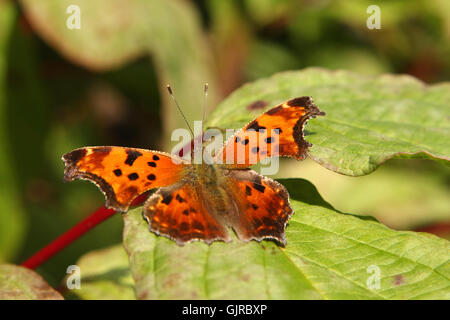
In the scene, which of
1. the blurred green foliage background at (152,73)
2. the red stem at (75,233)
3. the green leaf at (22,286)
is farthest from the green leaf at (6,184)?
the green leaf at (22,286)

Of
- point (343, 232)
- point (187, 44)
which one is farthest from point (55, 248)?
point (187, 44)

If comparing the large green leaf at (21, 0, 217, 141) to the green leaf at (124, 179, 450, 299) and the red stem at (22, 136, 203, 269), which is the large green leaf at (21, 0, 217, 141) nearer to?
the red stem at (22, 136, 203, 269)

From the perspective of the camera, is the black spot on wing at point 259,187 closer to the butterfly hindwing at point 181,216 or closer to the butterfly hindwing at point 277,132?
the butterfly hindwing at point 277,132

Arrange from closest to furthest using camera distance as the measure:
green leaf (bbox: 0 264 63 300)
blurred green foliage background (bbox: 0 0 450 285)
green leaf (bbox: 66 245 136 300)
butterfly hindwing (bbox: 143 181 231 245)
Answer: butterfly hindwing (bbox: 143 181 231 245)
green leaf (bbox: 0 264 63 300)
green leaf (bbox: 66 245 136 300)
blurred green foliage background (bbox: 0 0 450 285)

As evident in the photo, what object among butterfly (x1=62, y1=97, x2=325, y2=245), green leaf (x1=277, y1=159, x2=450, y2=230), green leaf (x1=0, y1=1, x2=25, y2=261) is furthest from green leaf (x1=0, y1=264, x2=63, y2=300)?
green leaf (x1=277, y1=159, x2=450, y2=230)

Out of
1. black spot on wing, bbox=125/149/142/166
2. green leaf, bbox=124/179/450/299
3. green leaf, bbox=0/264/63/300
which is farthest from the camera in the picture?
black spot on wing, bbox=125/149/142/166

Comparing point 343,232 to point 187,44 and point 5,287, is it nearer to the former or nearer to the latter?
point 5,287

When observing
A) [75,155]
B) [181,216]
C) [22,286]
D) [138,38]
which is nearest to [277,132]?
[181,216]
